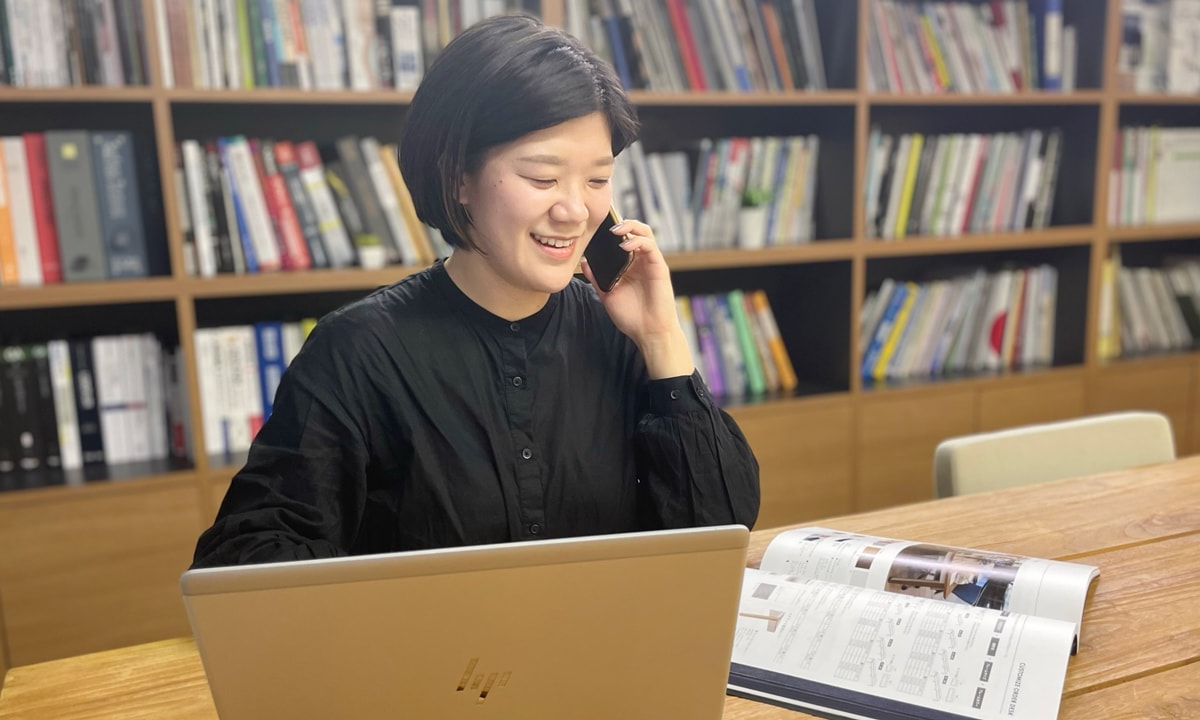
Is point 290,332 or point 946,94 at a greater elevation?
point 946,94

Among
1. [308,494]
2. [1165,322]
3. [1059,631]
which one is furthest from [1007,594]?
[1165,322]

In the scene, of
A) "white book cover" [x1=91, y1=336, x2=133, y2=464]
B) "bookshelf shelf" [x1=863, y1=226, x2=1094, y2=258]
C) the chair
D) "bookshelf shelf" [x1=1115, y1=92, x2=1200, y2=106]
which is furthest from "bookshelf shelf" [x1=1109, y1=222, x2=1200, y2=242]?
"white book cover" [x1=91, y1=336, x2=133, y2=464]

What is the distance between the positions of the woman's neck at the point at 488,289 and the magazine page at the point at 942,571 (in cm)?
42

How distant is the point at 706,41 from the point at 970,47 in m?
0.78

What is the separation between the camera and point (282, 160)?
6.59 ft

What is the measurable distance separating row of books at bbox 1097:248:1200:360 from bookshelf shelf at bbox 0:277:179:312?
2564mm

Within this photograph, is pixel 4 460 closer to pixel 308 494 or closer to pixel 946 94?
pixel 308 494

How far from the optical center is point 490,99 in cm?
97

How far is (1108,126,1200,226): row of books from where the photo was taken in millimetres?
2777

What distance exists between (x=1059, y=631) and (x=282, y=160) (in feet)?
5.60

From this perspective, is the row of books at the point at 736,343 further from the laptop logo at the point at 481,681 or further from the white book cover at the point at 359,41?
the laptop logo at the point at 481,681

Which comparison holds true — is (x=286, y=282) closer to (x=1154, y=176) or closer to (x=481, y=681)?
(x=481, y=681)

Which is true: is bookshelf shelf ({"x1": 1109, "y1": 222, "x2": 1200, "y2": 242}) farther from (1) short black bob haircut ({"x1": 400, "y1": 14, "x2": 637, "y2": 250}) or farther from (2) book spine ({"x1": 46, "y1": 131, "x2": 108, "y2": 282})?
(2) book spine ({"x1": 46, "y1": 131, "x2": 108, "y2": 282})

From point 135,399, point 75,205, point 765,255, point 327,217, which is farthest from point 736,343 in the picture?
point 75,205
